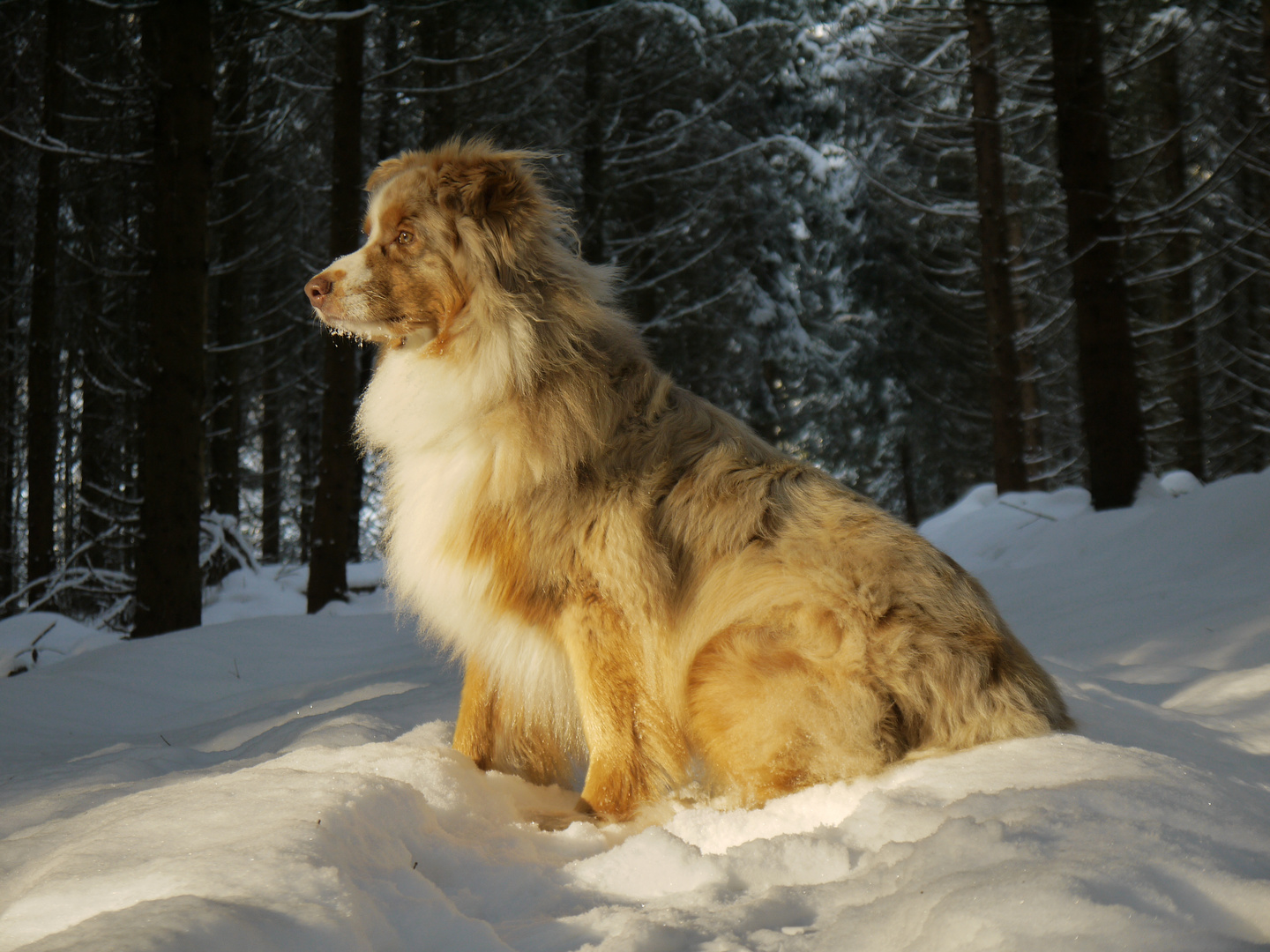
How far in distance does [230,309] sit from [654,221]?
7096mm

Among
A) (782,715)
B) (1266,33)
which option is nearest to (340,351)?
(782,715)

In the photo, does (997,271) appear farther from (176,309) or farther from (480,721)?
(480,721)

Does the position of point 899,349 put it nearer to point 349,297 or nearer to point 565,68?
point 565,68

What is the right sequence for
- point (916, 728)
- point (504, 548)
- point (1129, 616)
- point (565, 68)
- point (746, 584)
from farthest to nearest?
point (565, 68) → point (1129, 616) → point (504, 548) → point (746, 584) → point (916, 728)

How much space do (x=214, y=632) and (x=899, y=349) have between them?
19201mm

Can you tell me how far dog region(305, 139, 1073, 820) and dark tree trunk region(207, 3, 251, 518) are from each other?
9224 millimetres

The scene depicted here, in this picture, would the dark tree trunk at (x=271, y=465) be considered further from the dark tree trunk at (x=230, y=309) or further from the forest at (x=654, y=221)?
the dark tree trunk at (x=230, y=309)

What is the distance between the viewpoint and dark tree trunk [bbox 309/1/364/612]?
29.0ft

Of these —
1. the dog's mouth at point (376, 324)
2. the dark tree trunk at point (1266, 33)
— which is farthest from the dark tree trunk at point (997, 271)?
the dog's mouth at point (376, 324)

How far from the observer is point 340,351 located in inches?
352

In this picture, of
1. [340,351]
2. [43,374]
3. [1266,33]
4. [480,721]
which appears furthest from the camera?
[43,374]

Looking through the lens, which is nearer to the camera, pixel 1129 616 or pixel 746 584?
pixel 746 584

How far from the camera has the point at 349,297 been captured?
312 centimetres

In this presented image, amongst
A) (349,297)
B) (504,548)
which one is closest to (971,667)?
(504,548)
